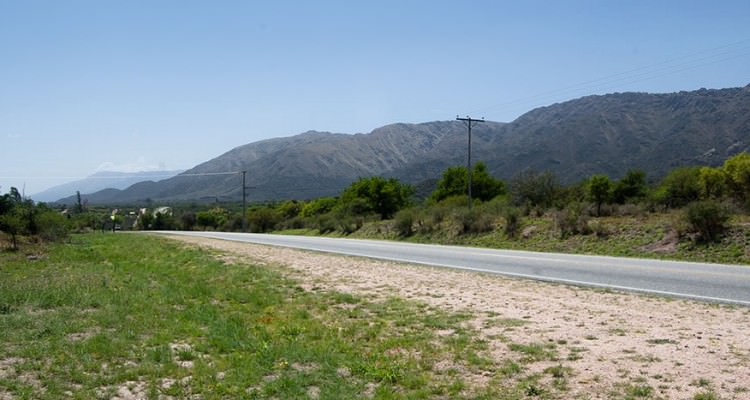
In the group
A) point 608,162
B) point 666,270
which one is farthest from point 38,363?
point 608,162

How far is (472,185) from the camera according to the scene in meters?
69.6

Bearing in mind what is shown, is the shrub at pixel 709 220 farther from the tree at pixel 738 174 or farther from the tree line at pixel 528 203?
the tree at pixel 738 174

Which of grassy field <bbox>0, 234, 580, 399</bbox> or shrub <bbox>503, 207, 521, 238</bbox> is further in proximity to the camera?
shrub <bbox>503, 207, 521, 238</bbox>

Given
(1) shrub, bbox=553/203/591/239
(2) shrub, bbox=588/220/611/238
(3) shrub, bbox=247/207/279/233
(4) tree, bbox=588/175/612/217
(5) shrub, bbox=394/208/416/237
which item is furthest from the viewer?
(3) shrub, bbox=247/207/279/233

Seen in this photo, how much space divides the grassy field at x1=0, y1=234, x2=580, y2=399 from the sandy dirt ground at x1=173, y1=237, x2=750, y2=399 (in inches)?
15.5

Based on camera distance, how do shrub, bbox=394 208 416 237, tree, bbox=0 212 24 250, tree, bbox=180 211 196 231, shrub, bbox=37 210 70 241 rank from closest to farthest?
1. tree, bbox=0 212 24 250
2. shrub, bbox=37 210 70 241
3. shrub, bbox=394 208 416 237
4. tree, bbox=180 211 196 231

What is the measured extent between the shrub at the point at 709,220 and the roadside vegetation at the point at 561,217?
3 cm

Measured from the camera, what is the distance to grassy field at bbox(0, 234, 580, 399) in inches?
244

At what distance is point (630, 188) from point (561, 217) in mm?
35574

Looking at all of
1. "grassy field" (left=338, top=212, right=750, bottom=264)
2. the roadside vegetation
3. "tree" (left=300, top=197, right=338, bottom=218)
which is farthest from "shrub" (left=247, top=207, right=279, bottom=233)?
"grassy field" (left=338, top=212, right=750, bottom=264)

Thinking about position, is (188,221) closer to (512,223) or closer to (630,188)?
(630,188)

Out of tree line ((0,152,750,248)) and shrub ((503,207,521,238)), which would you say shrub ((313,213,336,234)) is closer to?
tree line ((0,152,750,248))

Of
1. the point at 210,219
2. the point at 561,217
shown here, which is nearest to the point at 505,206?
the point at 561,217

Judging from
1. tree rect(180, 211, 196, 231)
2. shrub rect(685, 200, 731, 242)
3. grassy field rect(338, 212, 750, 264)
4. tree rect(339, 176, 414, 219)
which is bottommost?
tree rect(180, 211, 196, 231)
